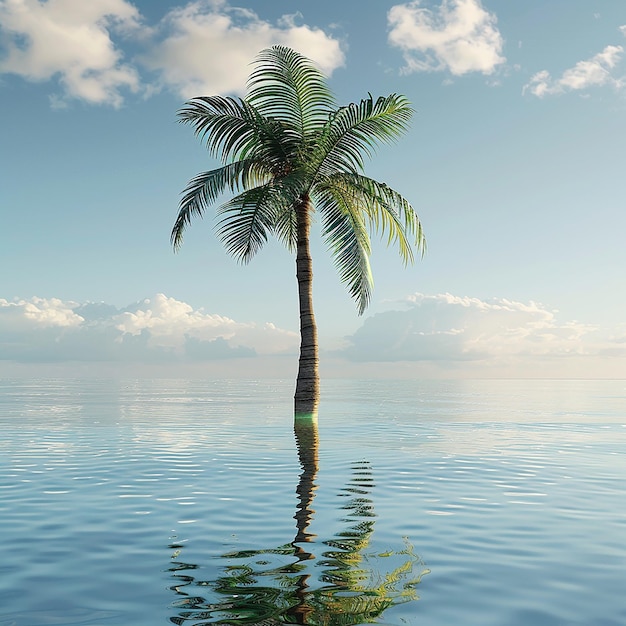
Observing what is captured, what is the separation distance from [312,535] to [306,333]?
50.8 feet

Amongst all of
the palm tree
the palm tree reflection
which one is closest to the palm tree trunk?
the palm tree

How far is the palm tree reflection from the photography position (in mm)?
5246

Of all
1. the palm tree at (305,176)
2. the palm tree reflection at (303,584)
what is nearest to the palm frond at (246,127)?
the palm tree at (305,176)

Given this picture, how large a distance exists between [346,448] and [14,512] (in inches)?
391

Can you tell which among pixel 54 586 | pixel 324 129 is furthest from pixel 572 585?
pixel 324 129

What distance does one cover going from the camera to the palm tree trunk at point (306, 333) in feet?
76.5

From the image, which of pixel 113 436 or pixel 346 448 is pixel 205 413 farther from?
pixel 346 448

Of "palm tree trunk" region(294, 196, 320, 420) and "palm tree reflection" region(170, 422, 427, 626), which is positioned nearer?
"palm tree reflection" region(170, 422, 427, 626)

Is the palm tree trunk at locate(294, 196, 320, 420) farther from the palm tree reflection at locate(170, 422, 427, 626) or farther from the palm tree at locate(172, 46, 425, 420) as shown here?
the palm tree reflection at locate(170, 422, 427, 626)

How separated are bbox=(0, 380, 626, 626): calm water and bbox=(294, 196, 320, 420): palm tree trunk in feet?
18.2

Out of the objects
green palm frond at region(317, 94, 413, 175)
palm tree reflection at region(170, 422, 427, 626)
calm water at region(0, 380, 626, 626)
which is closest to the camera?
palm tree reflection at region(170, 422, 427, 626)

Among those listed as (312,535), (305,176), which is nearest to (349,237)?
(305,176)

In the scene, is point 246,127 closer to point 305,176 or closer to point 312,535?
point 305,176

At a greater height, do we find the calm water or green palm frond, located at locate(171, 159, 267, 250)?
green palm frond, located at locate(171, 159, 267, 250)
